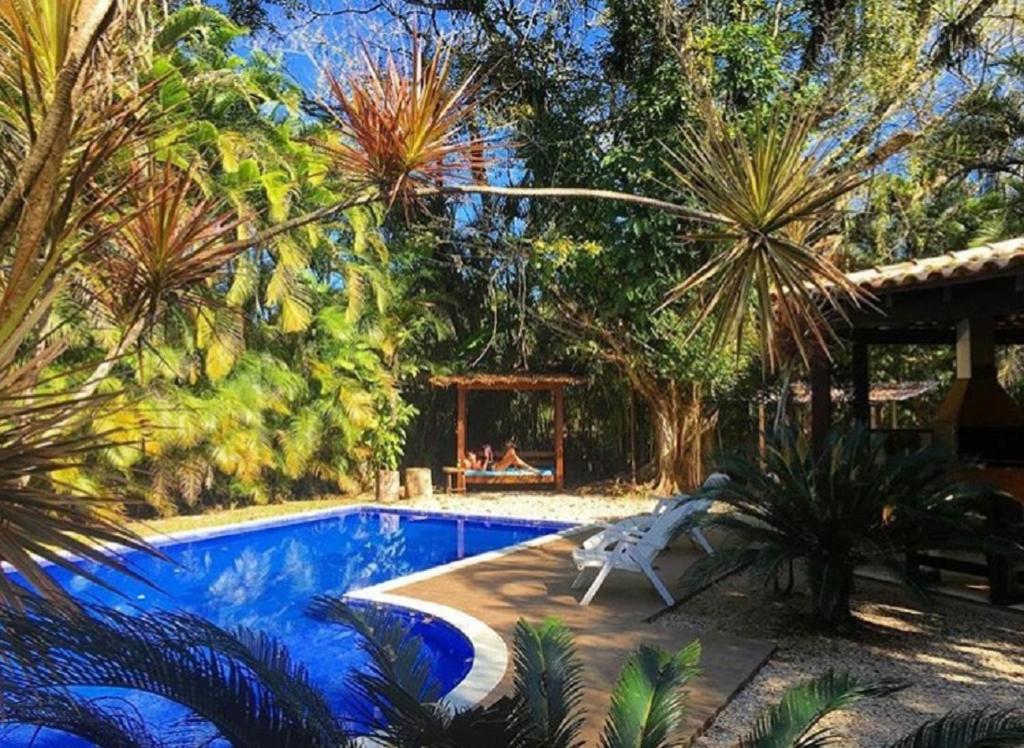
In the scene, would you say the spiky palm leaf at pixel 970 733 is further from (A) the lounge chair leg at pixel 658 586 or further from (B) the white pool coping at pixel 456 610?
(A) the lounge chair leg at pixel 658 586

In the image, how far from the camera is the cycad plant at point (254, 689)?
215 centimetres

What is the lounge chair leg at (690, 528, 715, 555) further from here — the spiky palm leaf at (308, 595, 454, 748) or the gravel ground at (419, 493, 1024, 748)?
the spiky palm leaf at (308, 595, 454, 748)

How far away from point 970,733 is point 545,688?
4.51 ft

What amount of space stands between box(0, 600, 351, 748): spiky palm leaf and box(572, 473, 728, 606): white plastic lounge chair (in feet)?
16.6

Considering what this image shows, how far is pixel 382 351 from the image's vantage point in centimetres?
1803

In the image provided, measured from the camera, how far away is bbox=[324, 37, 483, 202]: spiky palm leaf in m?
2.62

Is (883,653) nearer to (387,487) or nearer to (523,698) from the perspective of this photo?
(523,698)

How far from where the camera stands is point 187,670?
7.85 ft

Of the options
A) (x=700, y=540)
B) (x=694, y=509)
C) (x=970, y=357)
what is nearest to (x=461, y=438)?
(x=700, y=540)

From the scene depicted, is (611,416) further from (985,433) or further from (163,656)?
(163,656)

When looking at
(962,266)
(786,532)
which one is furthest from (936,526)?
(962,266)

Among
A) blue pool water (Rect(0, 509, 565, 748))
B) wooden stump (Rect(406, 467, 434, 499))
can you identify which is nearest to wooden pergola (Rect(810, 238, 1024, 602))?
blue pool water (Rect(0, 509, 565, 748))

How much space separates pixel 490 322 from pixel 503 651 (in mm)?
13947

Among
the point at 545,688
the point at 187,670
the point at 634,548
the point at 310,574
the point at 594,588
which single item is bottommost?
the point at 310,574
